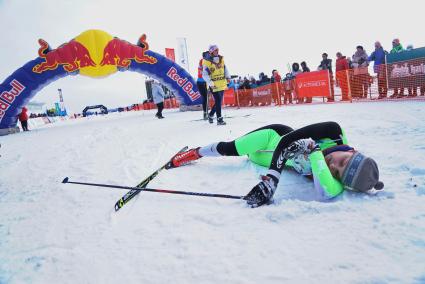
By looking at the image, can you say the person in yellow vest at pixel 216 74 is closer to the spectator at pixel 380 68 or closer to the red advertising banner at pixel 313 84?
the red advertising banner at pixel 313 84

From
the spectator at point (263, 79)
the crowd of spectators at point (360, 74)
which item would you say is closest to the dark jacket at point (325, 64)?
the crowd of spectators at point (360, 74)

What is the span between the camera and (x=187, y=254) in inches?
60.0

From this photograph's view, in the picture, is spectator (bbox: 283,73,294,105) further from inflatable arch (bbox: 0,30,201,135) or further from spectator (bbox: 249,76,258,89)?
inflatable arch (bbox: 0,30,201,135)

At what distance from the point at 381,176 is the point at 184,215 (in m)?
1.59

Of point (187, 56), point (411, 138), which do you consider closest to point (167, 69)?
point (187, 56)

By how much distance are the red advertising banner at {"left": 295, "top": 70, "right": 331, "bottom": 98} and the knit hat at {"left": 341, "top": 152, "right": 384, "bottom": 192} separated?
25.8 ft

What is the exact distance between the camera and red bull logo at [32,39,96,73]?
495 inches

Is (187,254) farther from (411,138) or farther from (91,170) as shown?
(411,138)

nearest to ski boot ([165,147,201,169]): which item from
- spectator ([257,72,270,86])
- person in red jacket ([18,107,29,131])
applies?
spectator ([257,72,270,86])

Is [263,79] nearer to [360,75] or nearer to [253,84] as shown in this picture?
[253,84]

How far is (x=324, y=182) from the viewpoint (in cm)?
193

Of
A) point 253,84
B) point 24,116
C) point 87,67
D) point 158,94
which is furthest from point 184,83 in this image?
point 24,116

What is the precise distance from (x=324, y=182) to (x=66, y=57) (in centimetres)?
1395

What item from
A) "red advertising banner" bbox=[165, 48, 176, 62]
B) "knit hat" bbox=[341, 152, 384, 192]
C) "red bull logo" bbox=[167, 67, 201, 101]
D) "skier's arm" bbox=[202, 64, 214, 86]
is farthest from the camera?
"red advertising banner" bbox=[165, 48, 176, 62]
